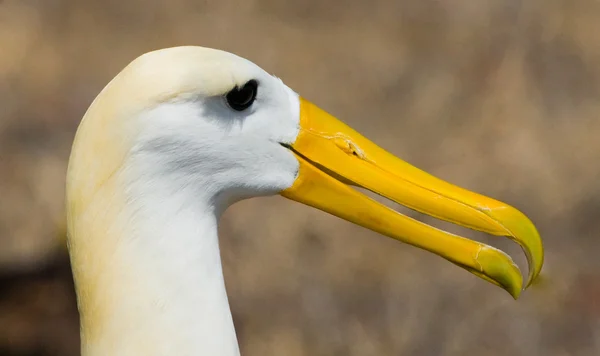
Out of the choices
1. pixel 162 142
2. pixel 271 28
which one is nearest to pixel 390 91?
pixel 271 28

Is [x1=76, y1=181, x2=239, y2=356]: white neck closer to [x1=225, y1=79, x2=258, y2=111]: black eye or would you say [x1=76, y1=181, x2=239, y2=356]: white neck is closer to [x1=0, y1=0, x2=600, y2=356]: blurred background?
[x1=225, y1=79, x2=258, y2=111]: black eye

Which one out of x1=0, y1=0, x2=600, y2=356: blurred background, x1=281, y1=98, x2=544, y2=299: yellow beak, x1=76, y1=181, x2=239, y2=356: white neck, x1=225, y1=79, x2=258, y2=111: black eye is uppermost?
x1=0, y1=0, x2=600, y2=356: blurred background

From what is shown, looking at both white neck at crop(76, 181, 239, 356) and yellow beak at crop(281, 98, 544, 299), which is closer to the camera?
Result: white neck at crop(76, 181, 239, 356)

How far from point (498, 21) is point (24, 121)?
2208 mm

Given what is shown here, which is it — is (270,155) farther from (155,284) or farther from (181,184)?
(155,284)

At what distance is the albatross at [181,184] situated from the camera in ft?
3.84

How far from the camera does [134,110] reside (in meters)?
1.16

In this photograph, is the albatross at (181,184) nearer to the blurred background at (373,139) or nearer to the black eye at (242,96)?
the black eye at (242,96)

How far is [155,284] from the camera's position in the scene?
1227 millimetres

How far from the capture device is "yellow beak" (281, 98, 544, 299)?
139cm

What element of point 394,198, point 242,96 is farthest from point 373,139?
point 242,96

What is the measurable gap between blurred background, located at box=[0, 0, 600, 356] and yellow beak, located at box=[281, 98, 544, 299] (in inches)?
48.0

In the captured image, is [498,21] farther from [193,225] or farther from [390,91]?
[193,225]

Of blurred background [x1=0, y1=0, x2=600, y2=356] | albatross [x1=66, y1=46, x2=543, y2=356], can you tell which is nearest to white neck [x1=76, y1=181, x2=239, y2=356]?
albatross [x1=66, y1=46, x2=543, y2=356]
